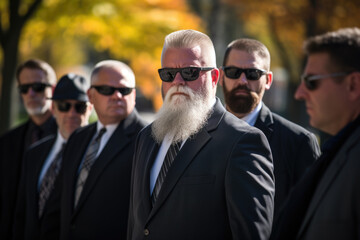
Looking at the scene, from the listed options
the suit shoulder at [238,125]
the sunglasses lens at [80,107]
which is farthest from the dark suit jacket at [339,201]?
the sunglasses lens at [80,107]

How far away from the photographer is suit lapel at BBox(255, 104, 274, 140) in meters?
4.19

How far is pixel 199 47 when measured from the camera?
3508 millimetres

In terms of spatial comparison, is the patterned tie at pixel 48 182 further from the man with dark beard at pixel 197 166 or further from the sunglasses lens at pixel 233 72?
the sunglasses lens at pixel 233 72

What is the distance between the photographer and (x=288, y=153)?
4023mm

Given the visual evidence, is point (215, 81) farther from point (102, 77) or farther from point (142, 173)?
point (102, 77)

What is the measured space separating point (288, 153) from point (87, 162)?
6.30ft

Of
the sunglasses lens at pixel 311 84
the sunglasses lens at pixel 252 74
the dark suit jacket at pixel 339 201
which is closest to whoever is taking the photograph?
the dark suit jacket at pixel 339 201

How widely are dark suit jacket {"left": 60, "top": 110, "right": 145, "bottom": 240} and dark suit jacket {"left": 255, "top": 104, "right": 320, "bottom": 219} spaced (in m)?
1.33

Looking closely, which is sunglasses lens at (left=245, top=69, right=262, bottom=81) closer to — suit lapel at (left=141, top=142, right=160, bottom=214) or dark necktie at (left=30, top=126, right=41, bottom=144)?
suit lapel at (left=141, top=142, right=160, bottom=214)

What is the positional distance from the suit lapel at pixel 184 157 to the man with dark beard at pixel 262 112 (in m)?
0.98

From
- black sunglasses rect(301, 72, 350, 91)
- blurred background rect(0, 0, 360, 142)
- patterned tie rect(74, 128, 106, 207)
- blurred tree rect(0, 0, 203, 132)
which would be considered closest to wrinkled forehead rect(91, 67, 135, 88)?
patterned tie rect(74, 128, 106, 207)

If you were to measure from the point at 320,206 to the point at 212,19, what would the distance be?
20002 millimetres

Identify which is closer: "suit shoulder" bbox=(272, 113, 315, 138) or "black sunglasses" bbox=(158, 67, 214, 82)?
"black sunglasses" bbox=(158, 67, 214, 82)

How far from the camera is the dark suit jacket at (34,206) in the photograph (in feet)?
16.1
